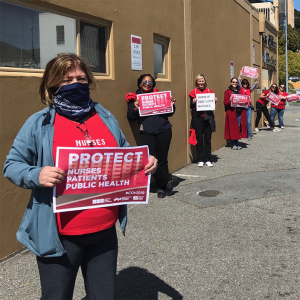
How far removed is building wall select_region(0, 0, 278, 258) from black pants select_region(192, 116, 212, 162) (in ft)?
1.00

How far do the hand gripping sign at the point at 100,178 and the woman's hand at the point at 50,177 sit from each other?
82 mm

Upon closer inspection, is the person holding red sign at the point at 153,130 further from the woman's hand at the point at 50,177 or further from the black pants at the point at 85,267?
the woman's hand at the point at 50,177

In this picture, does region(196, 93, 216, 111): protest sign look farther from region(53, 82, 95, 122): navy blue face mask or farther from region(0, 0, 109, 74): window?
region(53, 82, 95, 122): navy blue face mask

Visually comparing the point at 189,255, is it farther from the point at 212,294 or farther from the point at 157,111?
the point at 157,111

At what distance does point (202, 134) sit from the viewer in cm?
883

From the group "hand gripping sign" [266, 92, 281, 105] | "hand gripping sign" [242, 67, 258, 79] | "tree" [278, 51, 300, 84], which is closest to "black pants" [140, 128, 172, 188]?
"hand gripping sign" [242, 67, 258, 79]

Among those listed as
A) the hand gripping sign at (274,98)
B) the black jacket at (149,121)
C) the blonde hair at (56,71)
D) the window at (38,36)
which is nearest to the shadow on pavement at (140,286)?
the blonde hair at (56,71)

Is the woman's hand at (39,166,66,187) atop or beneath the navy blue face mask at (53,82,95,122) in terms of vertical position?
beneath

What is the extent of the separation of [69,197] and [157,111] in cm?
438

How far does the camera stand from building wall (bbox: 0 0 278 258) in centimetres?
435

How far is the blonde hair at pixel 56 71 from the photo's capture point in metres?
2.21

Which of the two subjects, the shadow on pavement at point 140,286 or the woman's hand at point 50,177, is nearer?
the woman's hand at point 50,177

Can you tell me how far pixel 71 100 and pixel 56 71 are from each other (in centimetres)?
18

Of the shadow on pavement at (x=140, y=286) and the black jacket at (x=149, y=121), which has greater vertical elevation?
the black jacket at (x=149, y=121)
